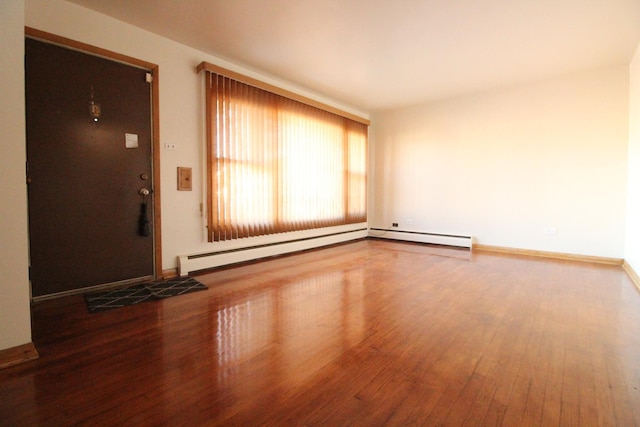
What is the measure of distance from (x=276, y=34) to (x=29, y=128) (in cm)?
263

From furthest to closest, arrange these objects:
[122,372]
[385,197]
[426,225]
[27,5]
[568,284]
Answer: [385,197], [426,225], [568,284], [27,5], [122,372]

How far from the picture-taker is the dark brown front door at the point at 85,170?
9.15 ft

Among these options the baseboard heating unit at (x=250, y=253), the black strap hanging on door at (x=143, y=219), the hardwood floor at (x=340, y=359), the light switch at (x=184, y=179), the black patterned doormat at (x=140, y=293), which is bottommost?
the hardwood floor at (x=340, y=359)

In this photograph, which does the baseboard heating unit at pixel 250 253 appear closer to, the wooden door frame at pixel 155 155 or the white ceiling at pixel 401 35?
the wooden door frame at pixel 155 155

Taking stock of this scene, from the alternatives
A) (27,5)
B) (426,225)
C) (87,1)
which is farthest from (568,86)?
(27,5)

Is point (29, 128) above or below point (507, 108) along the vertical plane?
below

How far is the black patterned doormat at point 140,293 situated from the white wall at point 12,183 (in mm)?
854

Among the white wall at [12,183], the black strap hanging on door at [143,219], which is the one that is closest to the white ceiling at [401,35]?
the white wall at [12,183]

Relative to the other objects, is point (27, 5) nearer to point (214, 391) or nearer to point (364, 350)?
point (214, 391)

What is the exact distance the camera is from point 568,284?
353 cm

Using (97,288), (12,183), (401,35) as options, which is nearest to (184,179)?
(97,288)

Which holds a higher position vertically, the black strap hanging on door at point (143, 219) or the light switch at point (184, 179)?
the light switch at point (184, 179)

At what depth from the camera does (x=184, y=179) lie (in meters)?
3.79

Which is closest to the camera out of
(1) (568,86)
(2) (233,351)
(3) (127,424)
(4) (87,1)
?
(3) (127,424)
